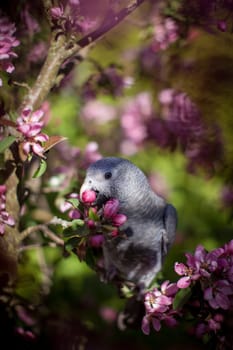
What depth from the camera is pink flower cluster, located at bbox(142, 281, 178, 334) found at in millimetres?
905

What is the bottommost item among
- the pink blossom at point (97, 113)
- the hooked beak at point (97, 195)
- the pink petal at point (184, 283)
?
the pink blossom at point (97, 113)

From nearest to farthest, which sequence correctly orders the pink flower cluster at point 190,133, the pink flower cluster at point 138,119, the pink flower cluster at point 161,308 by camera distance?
the pink flower cluster at point 161,308 < the pink flower cluster at point 190,133 < the pink flower cluster at point 138,119

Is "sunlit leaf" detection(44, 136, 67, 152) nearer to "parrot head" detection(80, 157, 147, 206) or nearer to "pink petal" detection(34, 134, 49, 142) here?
"pink petal" detection(34, 134, 49, 142)

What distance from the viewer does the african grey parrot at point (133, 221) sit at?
0.97 m

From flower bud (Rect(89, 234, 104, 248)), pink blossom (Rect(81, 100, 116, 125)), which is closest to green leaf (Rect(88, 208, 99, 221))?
flower bud (Rect(89, 234, 104, 248))

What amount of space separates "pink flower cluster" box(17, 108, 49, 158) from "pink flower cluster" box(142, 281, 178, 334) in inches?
14.8

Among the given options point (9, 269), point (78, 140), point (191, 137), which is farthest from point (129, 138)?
point (9, 269)

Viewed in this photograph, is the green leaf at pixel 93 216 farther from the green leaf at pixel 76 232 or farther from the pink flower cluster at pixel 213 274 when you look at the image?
the pink flower cluster at pixel 213 274

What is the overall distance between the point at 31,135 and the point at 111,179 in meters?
0.21

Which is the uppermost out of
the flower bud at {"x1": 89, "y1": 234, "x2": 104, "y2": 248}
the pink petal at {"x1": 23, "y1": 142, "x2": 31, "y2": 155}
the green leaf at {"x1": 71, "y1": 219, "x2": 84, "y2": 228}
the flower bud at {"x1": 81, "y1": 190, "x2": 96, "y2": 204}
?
the pink petal at {"x1": 23, "y1": 142, "x2": 31, "y2": 155}

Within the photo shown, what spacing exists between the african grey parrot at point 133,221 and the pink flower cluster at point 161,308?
16 centimetres

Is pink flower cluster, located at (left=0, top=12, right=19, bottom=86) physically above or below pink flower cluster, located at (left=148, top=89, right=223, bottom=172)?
above

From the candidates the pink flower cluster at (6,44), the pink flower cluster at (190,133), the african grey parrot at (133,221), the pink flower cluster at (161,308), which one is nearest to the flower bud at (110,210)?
the african grey parrot at (133,221)

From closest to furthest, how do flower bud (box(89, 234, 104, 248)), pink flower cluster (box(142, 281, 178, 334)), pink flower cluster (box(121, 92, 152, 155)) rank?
pink flower cluster (box(142, 281, 178, 334))
flower bud (box(89, 234, 104, 248))
pink flower cluster (box(121, 92, 152, 155))
